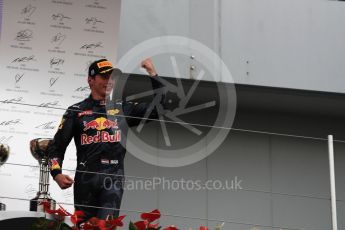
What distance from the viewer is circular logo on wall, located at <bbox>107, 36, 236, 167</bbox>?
3.97 metres

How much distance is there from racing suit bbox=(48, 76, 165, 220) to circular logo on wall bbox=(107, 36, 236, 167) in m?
0.73

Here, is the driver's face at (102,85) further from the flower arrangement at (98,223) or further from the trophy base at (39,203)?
the flower arrangement at (98,223)

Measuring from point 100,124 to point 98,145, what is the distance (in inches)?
3.1

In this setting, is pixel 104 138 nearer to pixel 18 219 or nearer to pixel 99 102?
pixel 99 102

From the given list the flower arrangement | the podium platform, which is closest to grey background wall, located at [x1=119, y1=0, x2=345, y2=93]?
the podium platform

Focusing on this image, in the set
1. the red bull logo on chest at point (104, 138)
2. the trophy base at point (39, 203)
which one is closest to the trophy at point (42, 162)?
the trophy base at point (39, 203)

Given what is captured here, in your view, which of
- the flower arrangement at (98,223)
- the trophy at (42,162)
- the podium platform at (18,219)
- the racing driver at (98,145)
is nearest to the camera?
the flower arrangement at (98,223)

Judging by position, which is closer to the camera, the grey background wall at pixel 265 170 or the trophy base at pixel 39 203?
the trophy base at pixel 39 203

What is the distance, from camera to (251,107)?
169 inches

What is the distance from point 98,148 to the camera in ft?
10.1

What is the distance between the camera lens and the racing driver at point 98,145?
3.04 metres

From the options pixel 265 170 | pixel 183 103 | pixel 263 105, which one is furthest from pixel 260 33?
pixel 265 170

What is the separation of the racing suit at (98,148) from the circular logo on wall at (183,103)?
73cm

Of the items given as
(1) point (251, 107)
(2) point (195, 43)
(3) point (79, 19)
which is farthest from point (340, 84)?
(3) point (79, 19)
